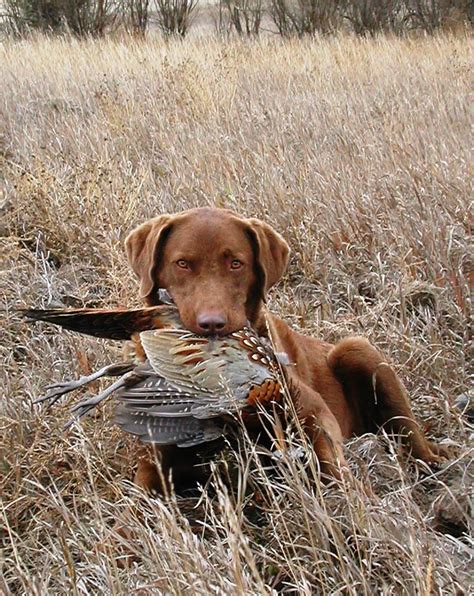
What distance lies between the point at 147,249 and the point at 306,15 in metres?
16.0

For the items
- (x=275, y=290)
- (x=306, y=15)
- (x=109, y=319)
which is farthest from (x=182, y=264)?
(x=306, y=15)

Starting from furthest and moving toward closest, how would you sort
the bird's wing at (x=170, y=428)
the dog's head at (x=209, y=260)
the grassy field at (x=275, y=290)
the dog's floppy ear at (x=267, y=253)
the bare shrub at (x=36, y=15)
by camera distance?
the bare shrub at (x=36, y=15) < the dog's floppy ear at (x=267, y=253) < the dog's head at (x=209, y=260) < the bird's wing at (x=170, y=428) < the grassy field at (x=275, y=290)

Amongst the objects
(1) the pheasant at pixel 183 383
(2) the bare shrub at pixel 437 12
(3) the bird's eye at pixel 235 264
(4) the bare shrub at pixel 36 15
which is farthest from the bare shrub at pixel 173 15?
(1) the pheasant at pixel 183 383

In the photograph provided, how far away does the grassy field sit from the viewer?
94.9 inches

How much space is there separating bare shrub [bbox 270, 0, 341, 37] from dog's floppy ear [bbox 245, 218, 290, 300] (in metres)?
15.0

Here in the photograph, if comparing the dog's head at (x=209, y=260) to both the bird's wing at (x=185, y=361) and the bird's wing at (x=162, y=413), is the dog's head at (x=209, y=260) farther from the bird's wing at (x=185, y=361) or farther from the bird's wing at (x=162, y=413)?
the bird's wing at (x=162, y=413)

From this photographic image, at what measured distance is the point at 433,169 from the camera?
18.9ft

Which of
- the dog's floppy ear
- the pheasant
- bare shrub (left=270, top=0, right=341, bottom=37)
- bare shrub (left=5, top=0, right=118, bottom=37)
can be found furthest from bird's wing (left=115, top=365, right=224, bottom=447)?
bare shrub (left=5, top=0, right=118, bottom=37)

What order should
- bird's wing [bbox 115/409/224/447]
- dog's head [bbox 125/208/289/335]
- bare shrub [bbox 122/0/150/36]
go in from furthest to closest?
bare shrub [bbox 122/0/150/36] → dog's head [bbox 125/208/289/335] → bird's wing [bbox 115/409/224/447]

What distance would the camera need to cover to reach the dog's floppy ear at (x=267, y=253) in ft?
11.7

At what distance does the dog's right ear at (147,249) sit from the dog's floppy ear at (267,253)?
1.15ft

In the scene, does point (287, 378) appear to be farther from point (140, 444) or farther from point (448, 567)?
point (448, 567)

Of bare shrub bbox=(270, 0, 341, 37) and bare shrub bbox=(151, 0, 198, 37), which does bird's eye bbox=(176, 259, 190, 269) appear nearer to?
bare shrub bbox=(270, 0, 341, 37)

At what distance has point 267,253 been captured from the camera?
363cm
